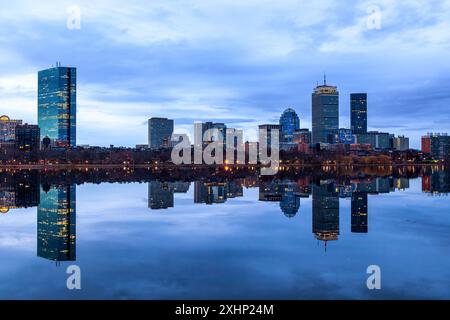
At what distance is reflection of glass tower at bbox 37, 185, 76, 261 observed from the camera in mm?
14844

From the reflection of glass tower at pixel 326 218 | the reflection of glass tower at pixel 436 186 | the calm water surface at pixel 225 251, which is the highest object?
the reflection of glass tower at pixel 436 186

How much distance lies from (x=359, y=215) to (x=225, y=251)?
434 inches

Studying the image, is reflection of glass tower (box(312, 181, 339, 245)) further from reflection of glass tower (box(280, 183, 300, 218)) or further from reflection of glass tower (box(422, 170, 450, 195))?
reflection of glass tower (box(422, 170, 450, 195))

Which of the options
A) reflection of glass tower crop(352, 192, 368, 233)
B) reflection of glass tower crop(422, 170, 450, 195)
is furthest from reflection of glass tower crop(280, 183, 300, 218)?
reflection of glass tower crop(422, 170, 450, 195)

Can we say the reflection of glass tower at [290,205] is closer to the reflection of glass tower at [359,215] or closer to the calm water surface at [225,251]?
the calm water surface at [225,251]

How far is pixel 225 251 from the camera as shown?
15.1 metres

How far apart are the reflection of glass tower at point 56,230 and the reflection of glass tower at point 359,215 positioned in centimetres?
1102

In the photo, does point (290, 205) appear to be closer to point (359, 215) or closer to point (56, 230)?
point (359, 215)

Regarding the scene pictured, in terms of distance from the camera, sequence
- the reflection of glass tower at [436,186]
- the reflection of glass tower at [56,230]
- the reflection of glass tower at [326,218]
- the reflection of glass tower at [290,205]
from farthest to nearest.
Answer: the reflection of glass tower at [436,186]
the reflection of glass tower at [290,205]
the reflection of glass tower at [326,218]
the reflection of glass tower at [56,230]

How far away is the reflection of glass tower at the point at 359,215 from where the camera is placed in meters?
19.5

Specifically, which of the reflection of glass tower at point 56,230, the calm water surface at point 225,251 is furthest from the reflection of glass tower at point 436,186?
the reflection of glass tower at point 56,230

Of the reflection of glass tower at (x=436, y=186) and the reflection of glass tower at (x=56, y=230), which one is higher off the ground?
the reflection of glass tower at (x=436, y=186)
